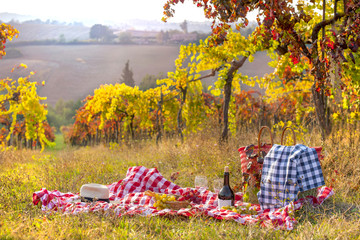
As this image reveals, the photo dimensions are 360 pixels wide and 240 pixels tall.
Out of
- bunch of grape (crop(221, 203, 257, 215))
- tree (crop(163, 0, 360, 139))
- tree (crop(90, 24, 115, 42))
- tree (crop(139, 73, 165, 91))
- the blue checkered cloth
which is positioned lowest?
tree (crop(139, 73, 165, 91))

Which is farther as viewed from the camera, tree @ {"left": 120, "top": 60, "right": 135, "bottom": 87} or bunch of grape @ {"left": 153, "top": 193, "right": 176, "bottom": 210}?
tree @ {"left": 120, "top": 60, "right": 135, "bottom": 87}

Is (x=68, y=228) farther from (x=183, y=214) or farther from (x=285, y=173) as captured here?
(x=285, y=173)

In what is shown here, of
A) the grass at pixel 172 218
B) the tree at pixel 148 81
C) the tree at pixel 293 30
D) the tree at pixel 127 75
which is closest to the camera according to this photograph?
the grass at pixel 172 218

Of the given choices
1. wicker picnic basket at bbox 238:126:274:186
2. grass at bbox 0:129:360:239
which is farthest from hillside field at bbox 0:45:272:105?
wicker picnic basket at bbox 238:126:274:186

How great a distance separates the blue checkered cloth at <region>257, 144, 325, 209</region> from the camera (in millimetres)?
3223

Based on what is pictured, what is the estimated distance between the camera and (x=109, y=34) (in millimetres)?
50531

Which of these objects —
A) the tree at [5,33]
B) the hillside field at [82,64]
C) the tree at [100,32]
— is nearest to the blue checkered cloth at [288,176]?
the tree at [5,33]

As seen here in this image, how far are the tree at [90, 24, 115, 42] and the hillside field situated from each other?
260cm

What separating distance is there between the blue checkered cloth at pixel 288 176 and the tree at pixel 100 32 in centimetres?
4900

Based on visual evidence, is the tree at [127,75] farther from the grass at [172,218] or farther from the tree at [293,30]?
the tree at [293,30]

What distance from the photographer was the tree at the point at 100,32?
50188mm

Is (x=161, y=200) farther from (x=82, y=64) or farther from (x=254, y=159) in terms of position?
(x=82, y=64)

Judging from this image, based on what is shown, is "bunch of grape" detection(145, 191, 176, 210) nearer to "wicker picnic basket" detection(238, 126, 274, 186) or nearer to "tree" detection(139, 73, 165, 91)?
"wicker picnic basket" detection(238, 126, 274, 186)

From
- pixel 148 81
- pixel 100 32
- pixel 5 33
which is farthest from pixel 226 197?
pixel 100 32
